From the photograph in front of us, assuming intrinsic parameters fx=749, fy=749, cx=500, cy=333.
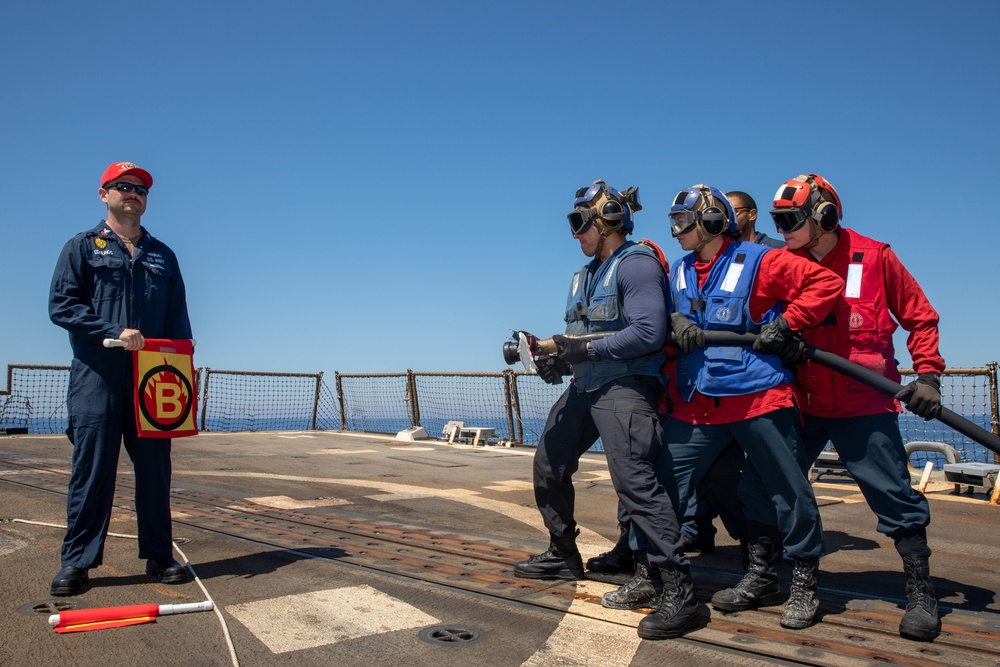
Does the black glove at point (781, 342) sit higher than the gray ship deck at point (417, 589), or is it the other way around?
the black glove at point (781, 342)

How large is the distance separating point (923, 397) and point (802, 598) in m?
0.99

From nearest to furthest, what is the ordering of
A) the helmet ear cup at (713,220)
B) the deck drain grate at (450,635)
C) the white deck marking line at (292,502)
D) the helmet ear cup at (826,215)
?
the deck drain grate at (450,635)
the helmet ear cup at (826,215)
the helmet ear cup at (713,220)
the white deck marking line at (292,502)

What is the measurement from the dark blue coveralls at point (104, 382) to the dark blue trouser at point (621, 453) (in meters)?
2.05

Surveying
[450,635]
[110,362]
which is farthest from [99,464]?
[450,635]

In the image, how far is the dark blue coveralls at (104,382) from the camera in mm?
3719

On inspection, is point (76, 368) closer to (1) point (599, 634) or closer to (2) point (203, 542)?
(2) point (203, 542)

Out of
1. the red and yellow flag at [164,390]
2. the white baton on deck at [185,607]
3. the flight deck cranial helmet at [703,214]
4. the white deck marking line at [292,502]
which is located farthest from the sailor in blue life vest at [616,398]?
the white deck marking line at [292,502]

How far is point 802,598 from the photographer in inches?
126

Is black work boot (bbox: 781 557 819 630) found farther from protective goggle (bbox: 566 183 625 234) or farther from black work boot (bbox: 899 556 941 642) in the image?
protective goggle (bbox: 566 183 625 234)

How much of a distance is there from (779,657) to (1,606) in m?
3.27

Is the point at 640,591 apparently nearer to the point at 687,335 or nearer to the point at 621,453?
the point at 621,453

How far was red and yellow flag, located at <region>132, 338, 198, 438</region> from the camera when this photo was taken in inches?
151

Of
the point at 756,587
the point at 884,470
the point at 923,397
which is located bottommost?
the point at 756,587

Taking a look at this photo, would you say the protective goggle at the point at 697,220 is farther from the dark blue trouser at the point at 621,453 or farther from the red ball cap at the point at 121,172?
the red ball cap at the point at 121,172
